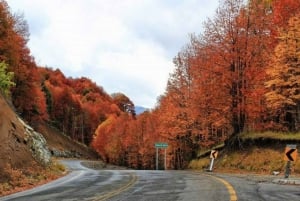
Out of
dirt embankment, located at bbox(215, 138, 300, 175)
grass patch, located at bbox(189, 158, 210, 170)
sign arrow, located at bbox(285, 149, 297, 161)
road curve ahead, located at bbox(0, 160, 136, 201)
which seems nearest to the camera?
road curve ahead, located at bbox(0, 160, 136, 201)

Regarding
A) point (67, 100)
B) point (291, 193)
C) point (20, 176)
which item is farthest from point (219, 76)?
point (67, 100)

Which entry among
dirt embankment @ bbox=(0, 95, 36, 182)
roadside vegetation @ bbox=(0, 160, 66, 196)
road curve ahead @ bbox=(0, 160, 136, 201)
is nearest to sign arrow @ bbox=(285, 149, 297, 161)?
road curve ahead @ bbox=(0, 160, 136, 201)

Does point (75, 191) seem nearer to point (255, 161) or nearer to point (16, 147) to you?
point (16, 147)

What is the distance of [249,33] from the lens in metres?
31.4

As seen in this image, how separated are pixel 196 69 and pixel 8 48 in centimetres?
2224

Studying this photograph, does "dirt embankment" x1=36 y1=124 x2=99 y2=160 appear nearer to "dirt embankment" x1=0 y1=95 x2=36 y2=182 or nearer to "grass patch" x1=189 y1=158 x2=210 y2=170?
"grass patch" x1=189 y1=158 x2=210 y2=170

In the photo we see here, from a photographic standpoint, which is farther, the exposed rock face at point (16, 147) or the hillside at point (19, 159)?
the exposed rock face at point (16, 147)

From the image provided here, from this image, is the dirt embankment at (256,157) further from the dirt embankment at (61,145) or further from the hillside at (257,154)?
the dirt embankment at (61,145)

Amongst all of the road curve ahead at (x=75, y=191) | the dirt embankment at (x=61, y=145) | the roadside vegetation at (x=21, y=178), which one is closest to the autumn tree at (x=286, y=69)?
the road curve ahead at (x=75, y=191)

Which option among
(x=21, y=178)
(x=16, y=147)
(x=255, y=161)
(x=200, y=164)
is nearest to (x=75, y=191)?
(x=21, y=178)

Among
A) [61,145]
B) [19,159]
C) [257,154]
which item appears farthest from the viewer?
[61,145]

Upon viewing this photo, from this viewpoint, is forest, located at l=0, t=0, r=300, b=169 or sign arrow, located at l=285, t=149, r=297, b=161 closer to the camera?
sign arrow, located at l=285, t=149, r=297, b=161

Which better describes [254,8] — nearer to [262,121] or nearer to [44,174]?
[262,121]

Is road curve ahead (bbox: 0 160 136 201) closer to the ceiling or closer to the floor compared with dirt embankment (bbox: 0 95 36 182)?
closer to the floor
